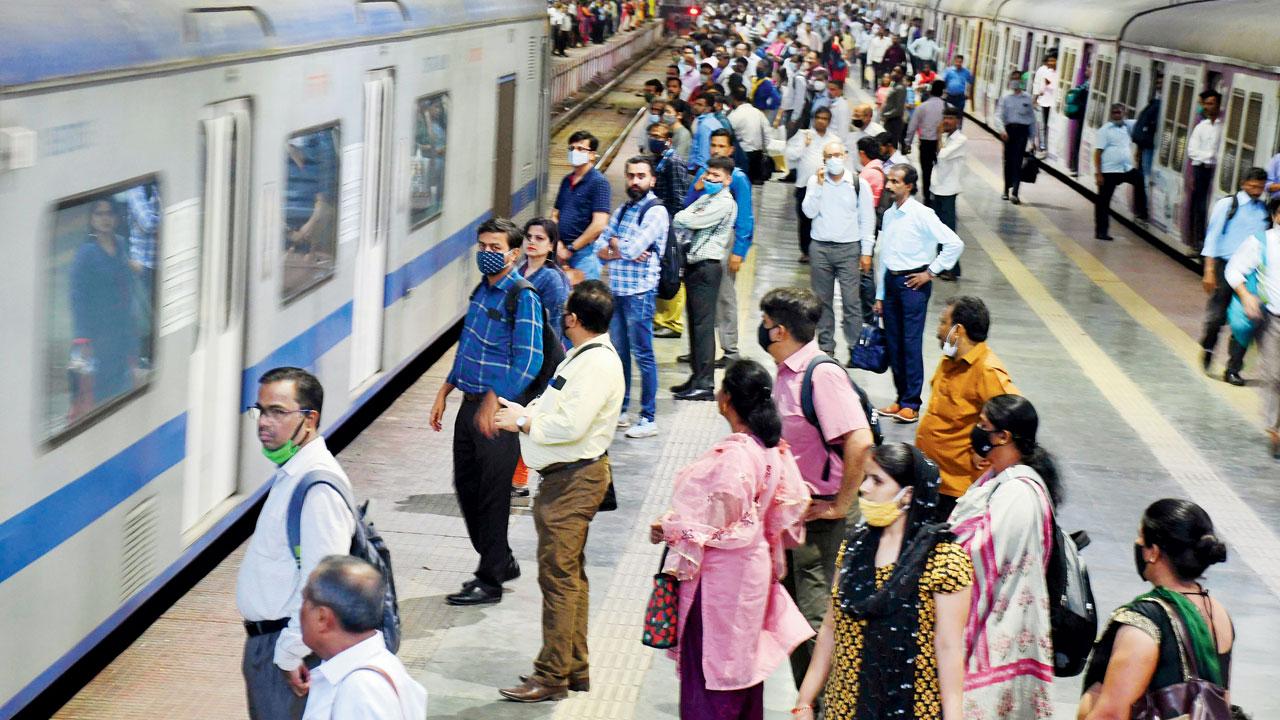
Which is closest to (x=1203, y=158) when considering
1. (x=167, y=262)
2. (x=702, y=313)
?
(x=702, y=313)

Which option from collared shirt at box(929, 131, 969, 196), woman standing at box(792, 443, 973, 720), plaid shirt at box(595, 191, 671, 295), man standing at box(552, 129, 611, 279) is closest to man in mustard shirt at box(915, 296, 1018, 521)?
woman standing at box(792, 443, 973, 720)

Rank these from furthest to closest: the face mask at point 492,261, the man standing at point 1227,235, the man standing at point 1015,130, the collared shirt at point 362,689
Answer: the man standing at point 1015,130, the man standing at point 1227,235, the face mask at point 492,261, the collared shirt at point 362,689

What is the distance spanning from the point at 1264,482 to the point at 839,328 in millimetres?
4477

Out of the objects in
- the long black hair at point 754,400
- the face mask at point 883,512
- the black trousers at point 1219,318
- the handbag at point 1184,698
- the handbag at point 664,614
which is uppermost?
the long black hair at point 754,400

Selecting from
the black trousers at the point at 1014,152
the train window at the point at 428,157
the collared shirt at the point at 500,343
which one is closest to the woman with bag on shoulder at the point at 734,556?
the collared shirt at the point at 500,343

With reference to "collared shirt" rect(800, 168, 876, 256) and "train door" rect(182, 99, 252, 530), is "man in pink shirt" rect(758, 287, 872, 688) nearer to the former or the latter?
"train door" rect(182, 99, 252, 530)

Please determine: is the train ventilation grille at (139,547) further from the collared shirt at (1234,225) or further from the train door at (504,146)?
the collared shirt at (1234,225)

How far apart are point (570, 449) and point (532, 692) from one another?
97 cm

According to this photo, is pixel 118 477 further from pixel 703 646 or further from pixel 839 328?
pixel 839 328

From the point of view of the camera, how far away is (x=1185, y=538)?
4.31 metres

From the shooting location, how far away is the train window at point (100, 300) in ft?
17.1

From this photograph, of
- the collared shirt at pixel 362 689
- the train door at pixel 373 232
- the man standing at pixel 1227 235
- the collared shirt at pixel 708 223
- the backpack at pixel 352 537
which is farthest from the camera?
the man standing at pixel 1227 235

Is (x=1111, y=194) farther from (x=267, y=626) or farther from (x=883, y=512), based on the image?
(x=267, y=626)

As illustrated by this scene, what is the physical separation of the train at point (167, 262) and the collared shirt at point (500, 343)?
939 mm
